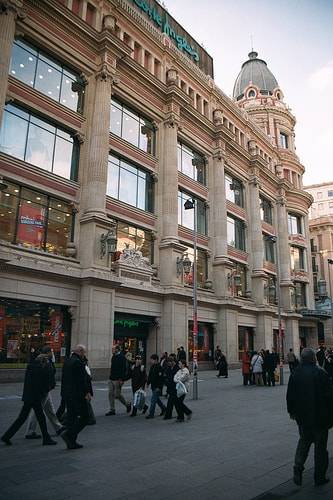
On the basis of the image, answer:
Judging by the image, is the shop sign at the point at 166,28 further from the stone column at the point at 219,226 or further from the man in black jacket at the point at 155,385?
the man in black jacket at the point at 155,385

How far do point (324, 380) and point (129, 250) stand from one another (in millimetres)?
20877

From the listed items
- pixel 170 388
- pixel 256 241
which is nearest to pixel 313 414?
pixel 170 388

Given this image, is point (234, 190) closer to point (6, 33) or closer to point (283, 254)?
Answer: point (283, 254)

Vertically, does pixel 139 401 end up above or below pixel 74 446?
above

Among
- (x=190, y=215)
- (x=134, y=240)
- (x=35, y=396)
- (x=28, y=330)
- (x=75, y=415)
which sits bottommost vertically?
(x=75, y=415)

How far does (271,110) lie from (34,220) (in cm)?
4273

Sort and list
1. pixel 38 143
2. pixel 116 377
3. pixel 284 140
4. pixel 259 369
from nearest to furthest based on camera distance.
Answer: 1. pixel 116 377
2. pixel 259 369
3. pixel 38 143
4. pixel 284 140

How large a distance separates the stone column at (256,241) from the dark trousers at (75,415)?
1309 inches

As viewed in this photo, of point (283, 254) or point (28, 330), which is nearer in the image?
point (28, 330)

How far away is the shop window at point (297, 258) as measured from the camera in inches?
2000

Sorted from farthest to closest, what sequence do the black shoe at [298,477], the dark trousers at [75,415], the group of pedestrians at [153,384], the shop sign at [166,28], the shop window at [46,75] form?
the shop sign at [166,28], the shop window at [46,75], the group of pedestrians at [153,384], the dark trousers at [75,415], the black shoe at [298,477]

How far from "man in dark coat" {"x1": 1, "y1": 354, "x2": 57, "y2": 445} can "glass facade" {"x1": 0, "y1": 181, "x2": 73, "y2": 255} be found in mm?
13154

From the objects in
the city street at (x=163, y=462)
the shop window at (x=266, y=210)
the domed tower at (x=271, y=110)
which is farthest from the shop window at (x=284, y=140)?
the city street at (x=163, y=462)

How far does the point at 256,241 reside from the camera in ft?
134
